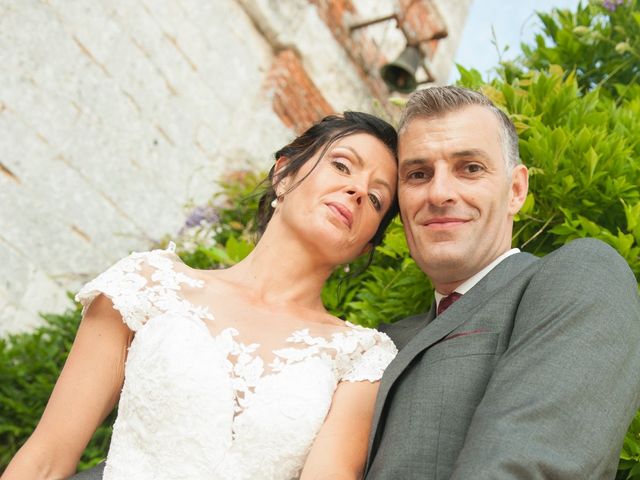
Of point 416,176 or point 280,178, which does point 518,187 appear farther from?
point 280,178

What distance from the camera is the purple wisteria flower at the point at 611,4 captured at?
3461 mm

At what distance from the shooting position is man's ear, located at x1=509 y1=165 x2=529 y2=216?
2.56 meters

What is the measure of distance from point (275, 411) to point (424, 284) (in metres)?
0.80

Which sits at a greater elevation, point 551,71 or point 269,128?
point 269,128

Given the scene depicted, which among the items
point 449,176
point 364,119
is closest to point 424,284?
point 449,176

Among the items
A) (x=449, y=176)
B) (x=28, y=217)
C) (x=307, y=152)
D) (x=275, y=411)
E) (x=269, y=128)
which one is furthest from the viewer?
(x=269, y=128)

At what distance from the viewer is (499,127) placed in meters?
2.57

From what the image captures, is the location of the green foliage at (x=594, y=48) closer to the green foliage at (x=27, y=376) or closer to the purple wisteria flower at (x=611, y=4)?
the purple wisteria flower at (x=611, y=4)

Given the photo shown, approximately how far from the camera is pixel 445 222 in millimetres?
2412

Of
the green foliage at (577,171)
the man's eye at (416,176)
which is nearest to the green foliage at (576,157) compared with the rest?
the green foliage at (577,171)

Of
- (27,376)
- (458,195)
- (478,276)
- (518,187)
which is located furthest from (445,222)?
(27,376)

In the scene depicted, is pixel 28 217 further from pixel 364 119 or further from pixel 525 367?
pixel 525 367

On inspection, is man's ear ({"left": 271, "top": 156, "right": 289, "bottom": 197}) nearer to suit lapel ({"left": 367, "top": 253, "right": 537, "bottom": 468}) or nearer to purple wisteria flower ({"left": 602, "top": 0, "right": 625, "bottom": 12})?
suit lapel ({"left": 367, "top": 253, "right": 537, "bottom": 468})

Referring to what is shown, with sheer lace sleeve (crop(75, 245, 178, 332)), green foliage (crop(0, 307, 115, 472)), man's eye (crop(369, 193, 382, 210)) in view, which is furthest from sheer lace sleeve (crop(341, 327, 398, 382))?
green foliage (crop(0, 307, 115, 472))
